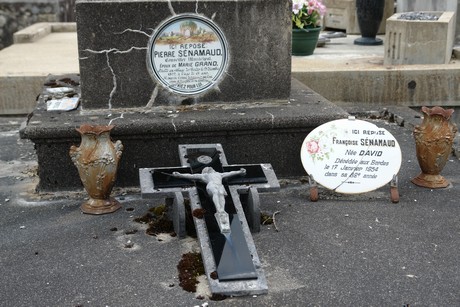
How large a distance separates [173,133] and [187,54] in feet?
1.97

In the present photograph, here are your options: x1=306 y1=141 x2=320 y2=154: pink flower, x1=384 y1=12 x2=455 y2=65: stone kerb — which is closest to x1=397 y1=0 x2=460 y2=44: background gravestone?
x1=384 y1=12 x2=455 y2=65: stone kerb

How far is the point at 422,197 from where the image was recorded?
4352mm

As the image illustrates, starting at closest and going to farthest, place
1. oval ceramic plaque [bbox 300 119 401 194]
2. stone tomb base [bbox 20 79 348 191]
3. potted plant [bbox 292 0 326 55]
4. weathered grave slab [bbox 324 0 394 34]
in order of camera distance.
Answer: oval ceramic plaque [bbox 300 119 401 194] → stone tomb base [bbox 20 79 348 191] → potted plant [bbox 292 0 326 55] → weathered grave slab [bbox 324 0 394 34]

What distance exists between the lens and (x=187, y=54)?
470 centimetres

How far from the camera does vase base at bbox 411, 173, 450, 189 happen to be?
450 cm

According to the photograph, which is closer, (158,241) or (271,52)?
(158,241)

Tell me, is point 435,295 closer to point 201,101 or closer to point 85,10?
point 201,101

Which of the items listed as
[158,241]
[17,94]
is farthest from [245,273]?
[17,94]

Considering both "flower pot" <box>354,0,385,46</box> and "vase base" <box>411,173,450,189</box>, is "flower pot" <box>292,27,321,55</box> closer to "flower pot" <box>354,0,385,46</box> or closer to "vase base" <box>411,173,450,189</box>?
"flower pot" <box>354,0,385,46</box>

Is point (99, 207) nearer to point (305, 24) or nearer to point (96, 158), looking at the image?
point (96, 158)

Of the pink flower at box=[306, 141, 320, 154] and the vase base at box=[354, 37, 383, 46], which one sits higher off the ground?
the vase base at box=[354, 37, 383, 46]

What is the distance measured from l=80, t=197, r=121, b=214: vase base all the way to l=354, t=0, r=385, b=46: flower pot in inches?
235

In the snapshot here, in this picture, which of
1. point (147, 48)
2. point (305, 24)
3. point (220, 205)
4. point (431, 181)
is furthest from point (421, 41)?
point (220, 205)

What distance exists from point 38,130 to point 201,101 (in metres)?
1.19
